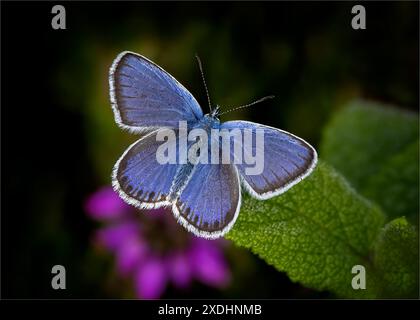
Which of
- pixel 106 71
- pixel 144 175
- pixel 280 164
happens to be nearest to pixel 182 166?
pixel 144 175

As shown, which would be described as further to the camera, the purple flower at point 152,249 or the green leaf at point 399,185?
the purple flower at point 152,249

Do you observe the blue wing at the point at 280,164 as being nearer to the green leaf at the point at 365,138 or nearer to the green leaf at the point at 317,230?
the green leaf at the point at 317,230

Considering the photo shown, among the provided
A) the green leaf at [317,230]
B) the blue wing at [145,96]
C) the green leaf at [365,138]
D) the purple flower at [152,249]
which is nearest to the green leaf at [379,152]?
the green leaf at [365,138]

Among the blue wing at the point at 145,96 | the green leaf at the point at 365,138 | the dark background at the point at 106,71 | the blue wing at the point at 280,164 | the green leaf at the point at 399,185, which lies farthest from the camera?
the dark background at the point at 106,71

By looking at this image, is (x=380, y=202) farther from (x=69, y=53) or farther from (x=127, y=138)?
(x=69, y=53)

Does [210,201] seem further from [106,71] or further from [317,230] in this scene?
[106,71]
